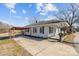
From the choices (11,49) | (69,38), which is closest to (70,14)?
(69,38)

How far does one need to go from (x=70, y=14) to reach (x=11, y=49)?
4.21ft

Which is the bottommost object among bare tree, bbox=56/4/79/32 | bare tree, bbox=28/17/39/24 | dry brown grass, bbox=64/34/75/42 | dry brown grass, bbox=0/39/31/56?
dry brown grass, bbox=0/39/31/56

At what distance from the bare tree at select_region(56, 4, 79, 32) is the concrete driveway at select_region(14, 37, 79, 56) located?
0.42 meters

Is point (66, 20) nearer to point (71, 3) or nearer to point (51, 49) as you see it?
point (71, 3)

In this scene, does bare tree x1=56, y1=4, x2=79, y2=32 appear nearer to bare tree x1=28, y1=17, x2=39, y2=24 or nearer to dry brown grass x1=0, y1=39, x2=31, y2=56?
bare tree x1=28, y1=17, x2=39, y2=24

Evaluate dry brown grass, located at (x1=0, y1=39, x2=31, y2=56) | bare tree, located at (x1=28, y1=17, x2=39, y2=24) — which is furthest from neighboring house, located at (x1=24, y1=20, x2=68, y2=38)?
dry brown grass, located at (x1=0, y1=39, x2=31, y2=56)

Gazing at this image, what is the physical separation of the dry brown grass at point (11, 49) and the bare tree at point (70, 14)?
0.94 meters

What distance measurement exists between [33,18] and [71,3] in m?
0.76

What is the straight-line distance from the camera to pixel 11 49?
Answer: 3.73m

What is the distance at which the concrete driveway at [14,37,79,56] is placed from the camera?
3.67 m

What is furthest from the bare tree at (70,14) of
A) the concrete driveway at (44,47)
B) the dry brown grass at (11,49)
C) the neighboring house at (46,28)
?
the dry brown grass at (11,49)

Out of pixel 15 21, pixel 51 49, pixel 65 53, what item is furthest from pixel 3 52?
pixel 65 53

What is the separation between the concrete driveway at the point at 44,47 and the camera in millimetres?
3670

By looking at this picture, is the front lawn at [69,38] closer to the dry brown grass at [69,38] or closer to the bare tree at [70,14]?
the dry brown grass at [69,38]
